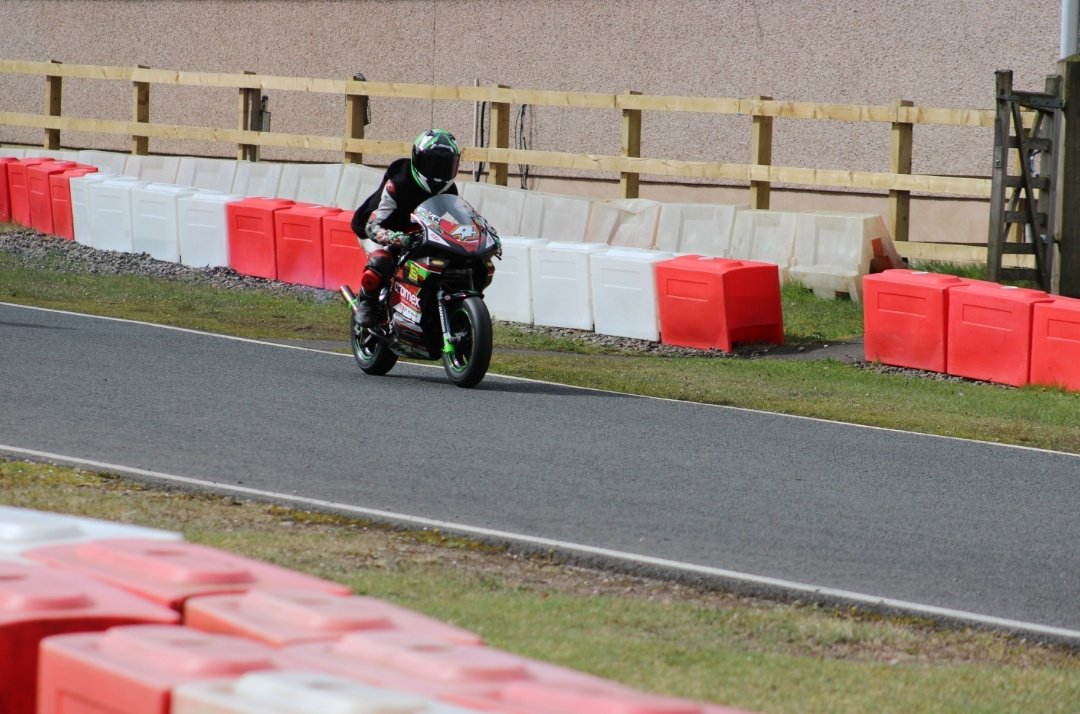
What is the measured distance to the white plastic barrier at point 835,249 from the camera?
53.0 ft

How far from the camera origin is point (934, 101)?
768 inches

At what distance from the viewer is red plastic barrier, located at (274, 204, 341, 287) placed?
1683 centimetres

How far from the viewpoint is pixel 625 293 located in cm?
1470

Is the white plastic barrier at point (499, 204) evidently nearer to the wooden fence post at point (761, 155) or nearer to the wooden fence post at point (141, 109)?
the wooden fence post at point (761, 155)

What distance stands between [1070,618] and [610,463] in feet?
9.75

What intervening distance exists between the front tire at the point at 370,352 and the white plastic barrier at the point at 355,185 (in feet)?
27.1

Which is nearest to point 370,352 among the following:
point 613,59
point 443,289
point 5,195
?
→ point 443,289

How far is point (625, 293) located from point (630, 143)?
4233 millimetres

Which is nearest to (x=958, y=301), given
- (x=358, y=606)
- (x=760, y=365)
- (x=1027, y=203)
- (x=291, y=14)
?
(x=760, y=365)

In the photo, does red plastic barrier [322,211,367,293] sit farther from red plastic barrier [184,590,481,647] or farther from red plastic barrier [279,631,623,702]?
red plastic barrier [279,631,623,702]

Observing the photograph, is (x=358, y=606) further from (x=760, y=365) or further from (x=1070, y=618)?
(x=760, y=365)

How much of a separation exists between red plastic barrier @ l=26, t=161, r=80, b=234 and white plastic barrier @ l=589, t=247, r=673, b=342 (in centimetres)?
792

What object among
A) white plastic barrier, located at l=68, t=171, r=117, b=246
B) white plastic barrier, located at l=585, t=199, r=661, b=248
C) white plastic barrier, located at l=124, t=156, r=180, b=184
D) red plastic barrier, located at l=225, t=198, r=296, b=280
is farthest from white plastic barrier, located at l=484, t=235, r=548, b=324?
white plastic barrier, located at l=124, t=156, r=180, b=184

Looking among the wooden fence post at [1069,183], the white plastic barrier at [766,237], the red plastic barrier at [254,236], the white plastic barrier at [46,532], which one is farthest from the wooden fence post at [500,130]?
the white plastic barrier at [46,532]
